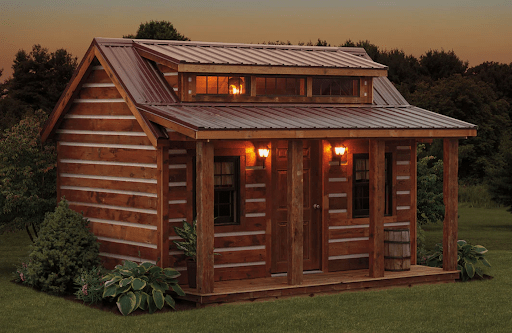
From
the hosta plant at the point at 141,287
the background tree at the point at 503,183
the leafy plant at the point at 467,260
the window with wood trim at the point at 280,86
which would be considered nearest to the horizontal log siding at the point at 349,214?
the leafy plant at the point at 467,260

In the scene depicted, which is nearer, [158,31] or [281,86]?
[281,86]

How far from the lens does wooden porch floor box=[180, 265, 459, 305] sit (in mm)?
14586

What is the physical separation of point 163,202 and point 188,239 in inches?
32.9

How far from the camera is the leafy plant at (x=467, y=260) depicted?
1734cm

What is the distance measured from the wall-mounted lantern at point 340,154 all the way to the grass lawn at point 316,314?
9.92ft

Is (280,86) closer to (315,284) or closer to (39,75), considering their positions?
(315,284)

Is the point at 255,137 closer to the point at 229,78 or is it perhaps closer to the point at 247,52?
the point at 229,78

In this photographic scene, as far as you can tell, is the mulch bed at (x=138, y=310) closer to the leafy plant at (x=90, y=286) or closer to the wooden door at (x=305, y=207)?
the leafy plant at (x=90, y=286)

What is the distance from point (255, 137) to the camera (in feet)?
47.0

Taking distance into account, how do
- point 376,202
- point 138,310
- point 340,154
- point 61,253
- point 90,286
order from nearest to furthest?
point 138,310 → point 90,286 → point 61,253 → point 376,202 → point 340,154

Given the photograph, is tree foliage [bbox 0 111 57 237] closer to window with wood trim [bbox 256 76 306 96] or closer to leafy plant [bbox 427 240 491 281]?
window with wood trim [bbox 256 76 306 96]

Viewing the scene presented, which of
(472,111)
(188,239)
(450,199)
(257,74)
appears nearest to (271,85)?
(257,74)

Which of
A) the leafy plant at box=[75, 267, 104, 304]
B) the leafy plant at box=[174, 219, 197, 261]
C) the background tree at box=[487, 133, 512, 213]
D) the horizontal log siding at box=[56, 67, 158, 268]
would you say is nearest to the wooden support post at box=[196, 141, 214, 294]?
the leafy plant at box=[174, 219, 197, 261]

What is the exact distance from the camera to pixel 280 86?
1733 centimetres
